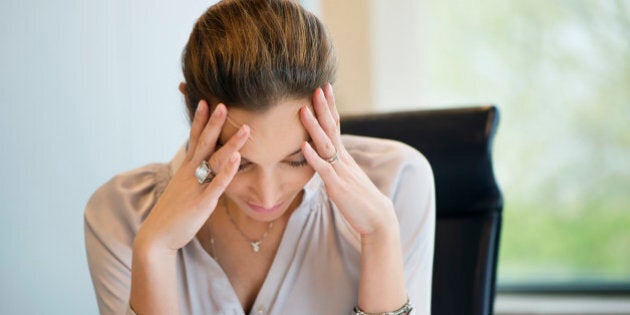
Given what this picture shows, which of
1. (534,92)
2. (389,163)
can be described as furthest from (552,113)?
(389,163)

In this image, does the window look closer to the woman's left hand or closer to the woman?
the woman

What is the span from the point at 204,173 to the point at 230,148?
3.9 inches

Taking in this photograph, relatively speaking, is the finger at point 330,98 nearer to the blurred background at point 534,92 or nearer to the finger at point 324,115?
the finger at point 324,115

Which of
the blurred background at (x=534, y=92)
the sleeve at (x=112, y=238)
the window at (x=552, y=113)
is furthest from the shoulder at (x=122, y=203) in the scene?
the window at (x=552, y=113)

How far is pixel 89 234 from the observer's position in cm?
140

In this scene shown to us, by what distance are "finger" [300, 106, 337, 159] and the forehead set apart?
0.01 meters

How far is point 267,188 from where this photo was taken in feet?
4.00

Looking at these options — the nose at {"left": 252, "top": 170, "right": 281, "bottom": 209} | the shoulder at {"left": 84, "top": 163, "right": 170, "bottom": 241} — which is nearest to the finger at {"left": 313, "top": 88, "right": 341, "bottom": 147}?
the nose at {"left": 252, "top": 170, "right": 281, "bottom": 209}

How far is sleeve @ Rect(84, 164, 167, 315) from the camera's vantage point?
54.6 inches

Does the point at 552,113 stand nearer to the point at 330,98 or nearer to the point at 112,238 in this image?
the point at 330,98

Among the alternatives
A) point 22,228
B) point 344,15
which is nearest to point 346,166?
point 22,228

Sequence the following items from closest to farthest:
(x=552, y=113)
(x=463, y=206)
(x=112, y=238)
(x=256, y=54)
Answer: (x=256, y=54), (x=112, y=238), (x=463, y=206), (x=552, y=113)

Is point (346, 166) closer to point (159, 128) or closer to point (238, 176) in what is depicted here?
point (238, 176)

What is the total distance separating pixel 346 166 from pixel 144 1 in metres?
0.67
